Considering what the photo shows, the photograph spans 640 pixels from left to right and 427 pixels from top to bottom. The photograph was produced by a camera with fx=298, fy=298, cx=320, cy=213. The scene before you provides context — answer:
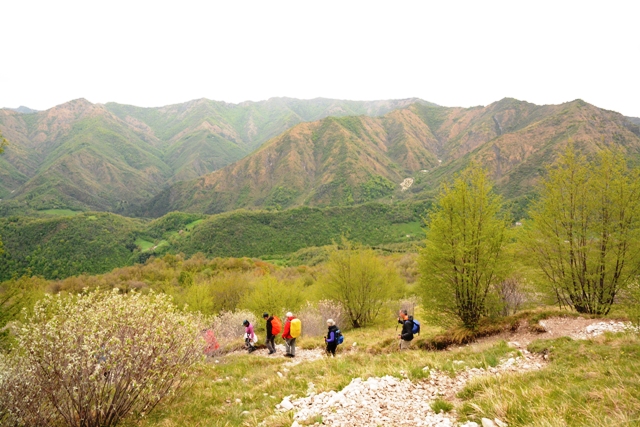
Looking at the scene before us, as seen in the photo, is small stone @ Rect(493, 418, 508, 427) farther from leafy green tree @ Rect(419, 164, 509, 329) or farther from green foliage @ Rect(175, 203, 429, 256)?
green foliage @ Rect(175, 203, 429, 256)

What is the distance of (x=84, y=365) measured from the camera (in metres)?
7.25

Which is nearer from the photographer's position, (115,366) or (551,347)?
(115,366)

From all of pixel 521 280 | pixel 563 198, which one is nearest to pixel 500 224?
pixel 563 198

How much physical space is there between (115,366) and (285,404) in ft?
14.5

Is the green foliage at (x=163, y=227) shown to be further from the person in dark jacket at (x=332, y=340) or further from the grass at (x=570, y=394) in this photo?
the grass at (x=570, y=394)

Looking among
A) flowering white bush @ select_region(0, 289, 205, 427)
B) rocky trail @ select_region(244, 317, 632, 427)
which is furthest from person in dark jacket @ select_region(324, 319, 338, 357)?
flowering white bush @ select_region(0, 289, 205, 427)

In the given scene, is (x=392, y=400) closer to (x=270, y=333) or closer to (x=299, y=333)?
(x=299, y=333)

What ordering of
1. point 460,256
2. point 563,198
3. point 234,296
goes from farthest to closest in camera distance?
point 234,296 → point 563,198 → point 460,256

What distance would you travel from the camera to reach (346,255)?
89.4 ft

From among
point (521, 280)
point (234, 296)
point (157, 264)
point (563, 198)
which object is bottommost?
point (157, 264)

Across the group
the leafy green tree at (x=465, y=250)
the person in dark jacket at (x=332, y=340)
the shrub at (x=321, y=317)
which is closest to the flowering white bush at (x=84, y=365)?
the person in dark jacket at (x=332, y=340)

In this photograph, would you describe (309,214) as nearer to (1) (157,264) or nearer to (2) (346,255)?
(1) (157,264)

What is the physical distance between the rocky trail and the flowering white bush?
12.5 feet

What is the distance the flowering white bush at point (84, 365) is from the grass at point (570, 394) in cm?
788
